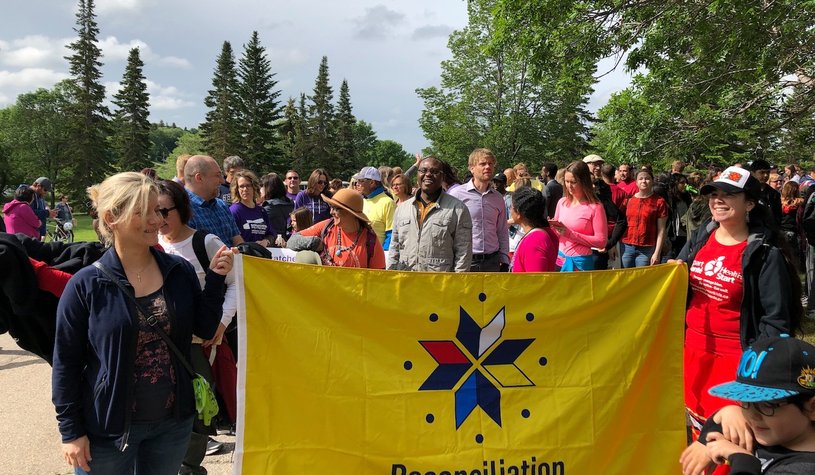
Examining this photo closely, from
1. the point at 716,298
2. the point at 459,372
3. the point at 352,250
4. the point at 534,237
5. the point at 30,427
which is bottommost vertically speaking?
the point at 30,427

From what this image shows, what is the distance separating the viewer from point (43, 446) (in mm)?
4547

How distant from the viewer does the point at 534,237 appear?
4.21 metres

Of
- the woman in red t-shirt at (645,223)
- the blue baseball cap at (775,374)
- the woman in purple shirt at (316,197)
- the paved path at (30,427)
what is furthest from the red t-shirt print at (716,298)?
the woman in purple shirt at (316,197)

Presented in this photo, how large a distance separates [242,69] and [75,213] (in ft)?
81.2

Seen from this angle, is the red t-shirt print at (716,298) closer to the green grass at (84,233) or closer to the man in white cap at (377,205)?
the man in white cap at (377,205)

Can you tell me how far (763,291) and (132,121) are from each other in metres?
61.4

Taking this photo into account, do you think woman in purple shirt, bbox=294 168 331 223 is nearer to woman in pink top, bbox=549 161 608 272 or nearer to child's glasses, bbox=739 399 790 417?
woman in pink top, bbox=549 161 608 272

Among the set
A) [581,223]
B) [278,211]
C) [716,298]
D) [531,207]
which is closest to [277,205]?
[278,211]

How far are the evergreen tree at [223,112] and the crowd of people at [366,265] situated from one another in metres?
59.2

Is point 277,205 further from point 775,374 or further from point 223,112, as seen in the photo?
point 223,112

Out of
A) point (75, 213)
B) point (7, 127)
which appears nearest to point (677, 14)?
point (75, 213)

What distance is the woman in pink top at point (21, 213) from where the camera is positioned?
10.0 meters

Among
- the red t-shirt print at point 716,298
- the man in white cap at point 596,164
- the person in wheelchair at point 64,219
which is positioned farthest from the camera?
the person in wheelchair at point 64,219

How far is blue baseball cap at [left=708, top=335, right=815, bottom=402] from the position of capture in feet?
5.68
